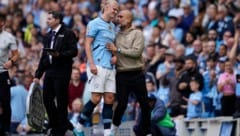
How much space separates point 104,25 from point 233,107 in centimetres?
521

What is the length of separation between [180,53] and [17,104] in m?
3.94

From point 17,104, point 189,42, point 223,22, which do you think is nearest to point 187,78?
point 223,22

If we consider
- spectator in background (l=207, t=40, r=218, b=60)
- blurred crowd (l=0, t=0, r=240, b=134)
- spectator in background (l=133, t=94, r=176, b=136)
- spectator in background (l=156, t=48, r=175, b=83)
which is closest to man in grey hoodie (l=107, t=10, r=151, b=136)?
spectator in background (l=133, t=94, r=176, b=136)

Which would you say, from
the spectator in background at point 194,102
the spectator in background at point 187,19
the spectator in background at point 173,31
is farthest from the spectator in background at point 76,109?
the spectator in background at point 187,19

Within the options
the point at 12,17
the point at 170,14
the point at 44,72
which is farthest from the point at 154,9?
the point at 44,72

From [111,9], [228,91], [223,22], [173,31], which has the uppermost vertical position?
[111,9]

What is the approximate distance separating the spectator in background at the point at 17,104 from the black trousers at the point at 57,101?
5898 mm

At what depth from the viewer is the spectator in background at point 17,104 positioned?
23.1 m

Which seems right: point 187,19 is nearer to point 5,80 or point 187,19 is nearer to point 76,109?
point 76,109

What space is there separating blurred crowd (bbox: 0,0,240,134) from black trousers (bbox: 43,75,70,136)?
370 cm

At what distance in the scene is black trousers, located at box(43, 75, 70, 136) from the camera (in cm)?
1711

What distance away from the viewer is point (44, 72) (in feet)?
57.2

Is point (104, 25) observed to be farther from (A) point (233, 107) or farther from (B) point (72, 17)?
(B) point (72, 17)

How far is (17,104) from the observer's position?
23141 millimetres
